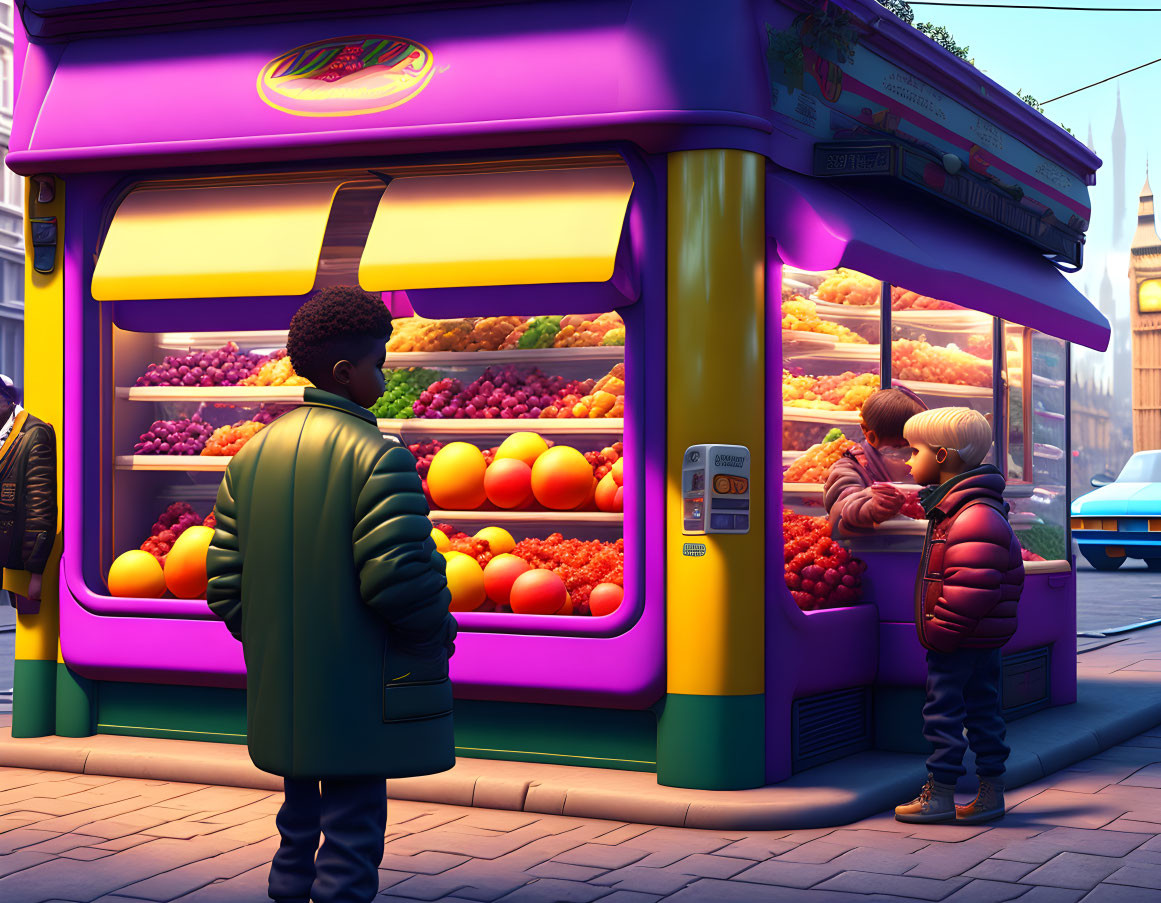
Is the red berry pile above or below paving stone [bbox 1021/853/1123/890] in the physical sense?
above

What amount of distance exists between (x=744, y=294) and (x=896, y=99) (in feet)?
6.77

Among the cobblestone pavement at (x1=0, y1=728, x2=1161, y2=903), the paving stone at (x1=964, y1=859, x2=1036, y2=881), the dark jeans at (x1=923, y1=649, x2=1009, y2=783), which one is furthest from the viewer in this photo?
the dark jeans at (x1=923, y1=649, x2=1009, y2=783)

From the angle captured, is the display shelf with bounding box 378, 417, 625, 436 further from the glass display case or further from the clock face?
the clock face

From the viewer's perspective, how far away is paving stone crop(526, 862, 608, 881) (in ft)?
17.3

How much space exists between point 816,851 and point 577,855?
943mm

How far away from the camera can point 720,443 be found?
260 inches

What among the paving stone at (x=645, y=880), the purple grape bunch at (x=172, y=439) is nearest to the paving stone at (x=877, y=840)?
the paving stone at (x=645, y=880)

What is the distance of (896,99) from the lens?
801 centimetres

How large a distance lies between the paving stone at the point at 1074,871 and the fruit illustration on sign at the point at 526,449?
10.8 ft

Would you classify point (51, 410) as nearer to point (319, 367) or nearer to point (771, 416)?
point (771, 416)

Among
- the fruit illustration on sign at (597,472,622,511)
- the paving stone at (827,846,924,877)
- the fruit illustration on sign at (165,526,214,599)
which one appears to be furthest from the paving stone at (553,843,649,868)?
the fruit illustration on sign at (165,526,214,599)

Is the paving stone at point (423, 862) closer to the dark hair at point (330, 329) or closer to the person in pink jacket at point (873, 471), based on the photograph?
the dark hair at point (330, 329)

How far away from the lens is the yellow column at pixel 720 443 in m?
6.56

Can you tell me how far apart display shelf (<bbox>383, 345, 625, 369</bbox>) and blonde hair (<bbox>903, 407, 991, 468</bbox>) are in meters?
1.90
